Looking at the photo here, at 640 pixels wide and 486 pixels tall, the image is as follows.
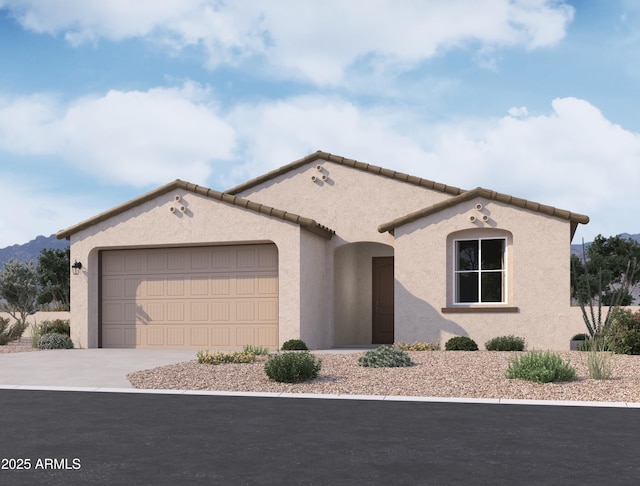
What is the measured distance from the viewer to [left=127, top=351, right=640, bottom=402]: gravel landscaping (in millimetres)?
11328

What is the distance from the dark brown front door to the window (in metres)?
3.50

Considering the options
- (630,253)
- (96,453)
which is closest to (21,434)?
(96,453)

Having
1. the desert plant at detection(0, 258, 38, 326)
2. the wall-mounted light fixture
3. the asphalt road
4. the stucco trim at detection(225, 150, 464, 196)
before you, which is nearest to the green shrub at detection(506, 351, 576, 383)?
the asphalt road

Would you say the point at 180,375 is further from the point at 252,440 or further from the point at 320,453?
the point at 320,453

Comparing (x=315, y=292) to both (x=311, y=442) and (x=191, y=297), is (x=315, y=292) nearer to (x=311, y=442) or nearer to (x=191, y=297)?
(x=191, y=297)

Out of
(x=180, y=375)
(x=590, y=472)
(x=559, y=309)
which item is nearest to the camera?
(x=590, y=472)

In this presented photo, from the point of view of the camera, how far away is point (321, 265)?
837 inches

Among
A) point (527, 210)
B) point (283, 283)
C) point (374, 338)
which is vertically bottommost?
point (374, 338)

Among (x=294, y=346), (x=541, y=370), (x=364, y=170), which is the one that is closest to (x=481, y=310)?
(x=294, y=346)

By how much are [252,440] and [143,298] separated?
45.6 feet

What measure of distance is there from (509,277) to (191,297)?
8.63m

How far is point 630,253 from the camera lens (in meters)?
36.2

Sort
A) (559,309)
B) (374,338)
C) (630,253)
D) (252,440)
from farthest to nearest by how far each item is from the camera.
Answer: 1. (630,253)
2. (374,338)
3. (559,309)
4. (252,440)

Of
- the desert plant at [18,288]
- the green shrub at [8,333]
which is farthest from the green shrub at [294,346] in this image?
the desert plant at [18,288]
